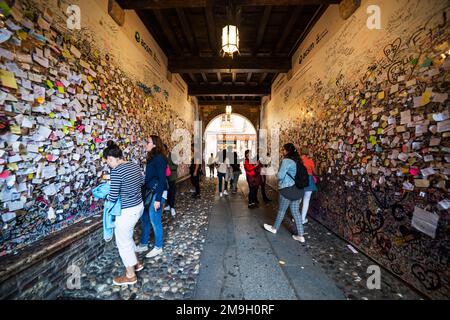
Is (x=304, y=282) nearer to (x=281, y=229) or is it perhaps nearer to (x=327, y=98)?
(x=281, y=229)

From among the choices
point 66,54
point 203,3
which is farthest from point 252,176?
point 66,54

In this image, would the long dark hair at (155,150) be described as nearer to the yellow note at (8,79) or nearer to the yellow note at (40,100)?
the yellow note at (40,100)

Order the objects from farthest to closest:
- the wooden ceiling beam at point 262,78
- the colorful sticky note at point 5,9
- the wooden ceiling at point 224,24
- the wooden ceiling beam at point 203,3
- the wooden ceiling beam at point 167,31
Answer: the wooden ceiling beam at point 262,78
the wooden ceiling beam at point 167,31
the wooden ceiling at point 224,24
the wooden ceiling beam at point 203,3
the colorful sticky note at point 5,9

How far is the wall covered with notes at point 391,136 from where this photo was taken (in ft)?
5.87

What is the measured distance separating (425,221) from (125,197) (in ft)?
10.2

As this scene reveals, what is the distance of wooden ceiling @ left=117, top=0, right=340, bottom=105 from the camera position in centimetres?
324

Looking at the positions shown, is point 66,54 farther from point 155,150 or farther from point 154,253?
point 154,253

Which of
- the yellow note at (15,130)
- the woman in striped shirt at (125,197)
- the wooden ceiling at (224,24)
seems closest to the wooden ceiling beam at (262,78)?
the wooden ceiling at (224,24)

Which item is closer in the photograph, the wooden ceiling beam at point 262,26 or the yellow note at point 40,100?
the yellow note at point 40,100

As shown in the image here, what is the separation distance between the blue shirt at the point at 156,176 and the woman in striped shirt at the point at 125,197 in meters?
0.45

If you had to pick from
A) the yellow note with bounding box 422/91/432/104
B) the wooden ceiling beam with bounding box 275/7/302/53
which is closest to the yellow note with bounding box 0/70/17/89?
the yellow note with bounding box 422/91/432/104

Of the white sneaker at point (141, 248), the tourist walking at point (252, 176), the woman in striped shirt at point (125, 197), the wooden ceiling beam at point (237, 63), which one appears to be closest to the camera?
the woman in striped shirt at point (125, 197)

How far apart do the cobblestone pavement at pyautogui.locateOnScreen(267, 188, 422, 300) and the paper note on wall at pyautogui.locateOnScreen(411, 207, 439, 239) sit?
27.1 inches

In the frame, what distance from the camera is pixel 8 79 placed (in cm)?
163
